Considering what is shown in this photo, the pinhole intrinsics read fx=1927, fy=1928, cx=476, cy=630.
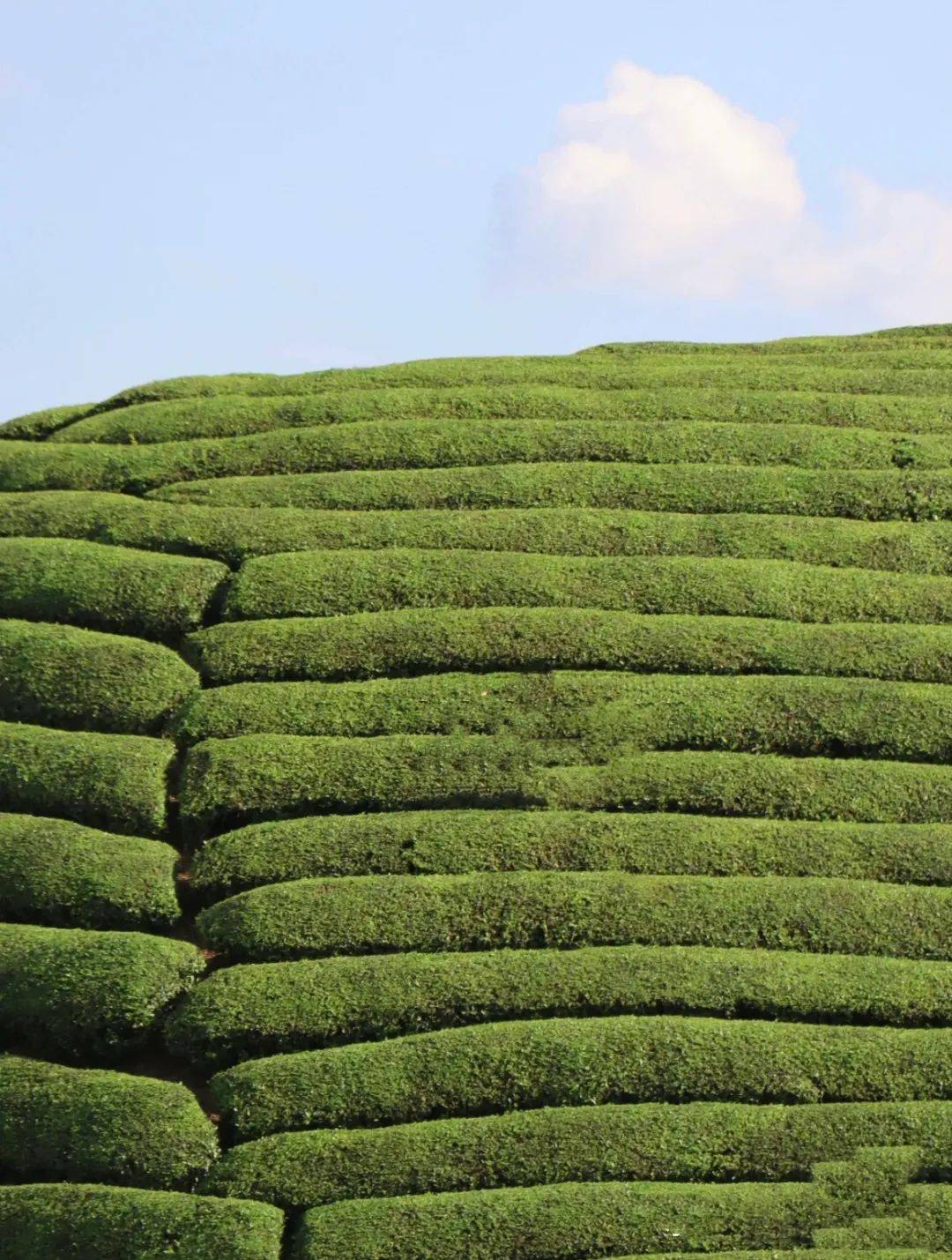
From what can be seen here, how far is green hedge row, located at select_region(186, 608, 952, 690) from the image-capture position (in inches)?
943

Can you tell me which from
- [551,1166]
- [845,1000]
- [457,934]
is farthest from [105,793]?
[845,1000]

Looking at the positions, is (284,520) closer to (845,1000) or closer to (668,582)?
(668,582)

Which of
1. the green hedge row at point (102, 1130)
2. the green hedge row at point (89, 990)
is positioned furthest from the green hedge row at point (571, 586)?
the green hedge row at point (102, 1130)

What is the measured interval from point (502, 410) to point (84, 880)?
35.2 feet

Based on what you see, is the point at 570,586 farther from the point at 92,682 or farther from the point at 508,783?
the point at 92,682

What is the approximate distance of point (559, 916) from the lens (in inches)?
815

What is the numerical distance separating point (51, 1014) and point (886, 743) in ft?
33.5

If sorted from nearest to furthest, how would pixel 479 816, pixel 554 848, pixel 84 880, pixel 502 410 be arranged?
pixel 84 880
pixel 554 848
pixel 479 816
pixel 502 410

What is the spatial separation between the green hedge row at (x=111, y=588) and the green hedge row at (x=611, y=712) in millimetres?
1741

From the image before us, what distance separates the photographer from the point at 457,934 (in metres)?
20.6

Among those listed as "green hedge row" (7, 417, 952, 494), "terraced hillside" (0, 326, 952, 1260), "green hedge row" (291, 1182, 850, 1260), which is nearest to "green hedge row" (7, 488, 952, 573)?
"terraced hillside" (0, 326, 952, 1260)

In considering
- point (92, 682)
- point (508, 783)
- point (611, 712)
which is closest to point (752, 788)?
point (611, 712)

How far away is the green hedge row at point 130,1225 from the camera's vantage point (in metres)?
18.0

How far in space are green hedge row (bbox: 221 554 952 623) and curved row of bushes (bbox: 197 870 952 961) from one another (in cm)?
487
